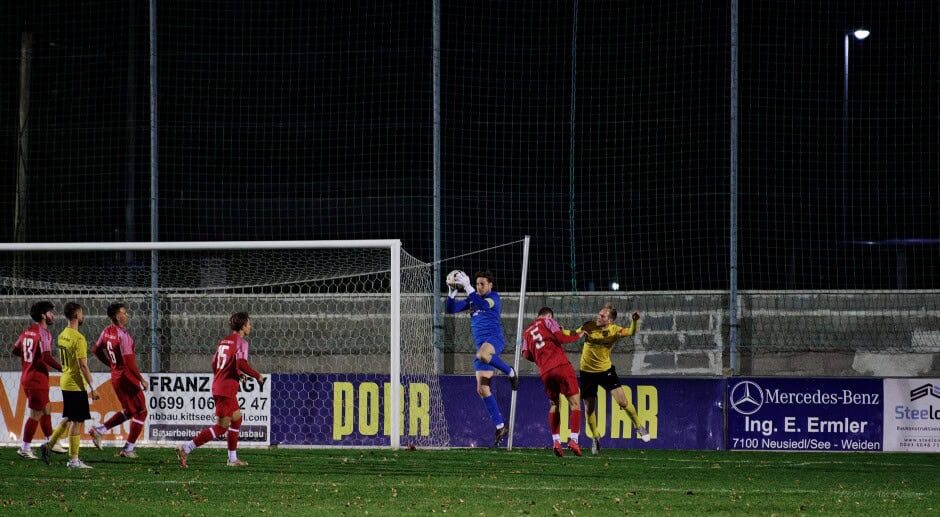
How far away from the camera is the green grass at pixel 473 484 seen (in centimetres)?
822

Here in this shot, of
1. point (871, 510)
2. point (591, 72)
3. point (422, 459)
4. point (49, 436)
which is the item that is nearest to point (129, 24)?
point (591, 72)

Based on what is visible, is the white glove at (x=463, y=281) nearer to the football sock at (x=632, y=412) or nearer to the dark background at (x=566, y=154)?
the football sock at (x=632, y=412)

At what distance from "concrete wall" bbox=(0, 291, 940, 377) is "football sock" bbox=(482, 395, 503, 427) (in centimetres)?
156

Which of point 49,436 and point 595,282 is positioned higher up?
point 595,282

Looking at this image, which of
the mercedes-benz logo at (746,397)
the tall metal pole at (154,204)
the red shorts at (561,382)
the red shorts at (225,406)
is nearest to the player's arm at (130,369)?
the red shorts at (225,406)

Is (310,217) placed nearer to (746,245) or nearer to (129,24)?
(129,24)

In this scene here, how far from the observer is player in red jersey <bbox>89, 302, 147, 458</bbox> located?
12.7m

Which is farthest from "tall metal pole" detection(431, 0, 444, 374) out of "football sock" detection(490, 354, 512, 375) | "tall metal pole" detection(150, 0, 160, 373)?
"tall metal pole" detection(150, 0, 160, 373)

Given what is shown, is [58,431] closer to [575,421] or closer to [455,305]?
[455,305]

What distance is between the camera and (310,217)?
62.7ft

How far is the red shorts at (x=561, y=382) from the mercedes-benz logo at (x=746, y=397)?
2.26m

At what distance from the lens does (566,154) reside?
1925 cm

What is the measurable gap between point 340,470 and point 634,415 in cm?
416

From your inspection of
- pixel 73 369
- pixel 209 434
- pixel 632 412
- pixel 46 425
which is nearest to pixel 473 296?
pixel 632 412
